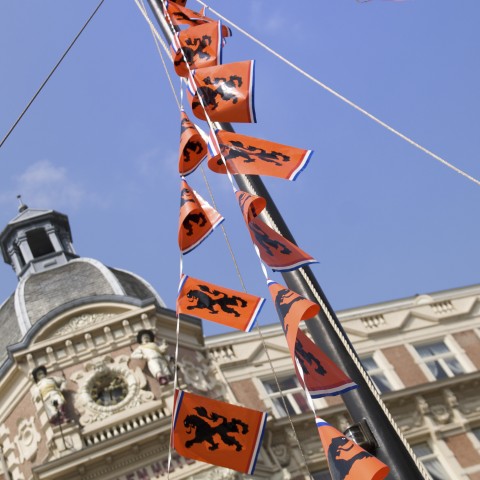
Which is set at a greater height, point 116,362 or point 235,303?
point 116,362

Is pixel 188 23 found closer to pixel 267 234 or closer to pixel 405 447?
pixel 267 234

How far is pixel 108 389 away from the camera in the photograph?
2145 centimetres

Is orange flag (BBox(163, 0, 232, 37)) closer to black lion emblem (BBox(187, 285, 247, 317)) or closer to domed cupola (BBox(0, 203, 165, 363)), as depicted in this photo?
black lion emblem (BBox(187, 285, 247, 317))

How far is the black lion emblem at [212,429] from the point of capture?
832cm

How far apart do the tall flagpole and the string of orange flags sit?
0.12 meters

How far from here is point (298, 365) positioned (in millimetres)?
7227

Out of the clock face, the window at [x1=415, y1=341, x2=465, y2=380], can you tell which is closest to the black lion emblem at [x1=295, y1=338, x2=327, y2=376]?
the clock face

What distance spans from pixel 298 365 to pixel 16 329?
1840 centimetres

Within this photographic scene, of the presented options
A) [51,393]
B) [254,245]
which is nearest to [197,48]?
[254,245]

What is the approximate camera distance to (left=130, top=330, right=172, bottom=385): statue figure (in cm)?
2128

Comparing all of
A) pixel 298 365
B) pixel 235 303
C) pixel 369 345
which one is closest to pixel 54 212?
pixel 369 345

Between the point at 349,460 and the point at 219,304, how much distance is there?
327 centimetres

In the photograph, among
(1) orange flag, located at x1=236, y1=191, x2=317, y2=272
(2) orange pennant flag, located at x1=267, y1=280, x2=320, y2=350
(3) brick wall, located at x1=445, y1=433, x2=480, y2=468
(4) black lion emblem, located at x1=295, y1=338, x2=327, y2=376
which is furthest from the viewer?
(3) brick wall, located at x1=445, y1=433, x2=480, y2=468

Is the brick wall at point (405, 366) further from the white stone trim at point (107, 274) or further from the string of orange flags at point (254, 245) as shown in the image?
the string of orange flags at point (254, 245)
